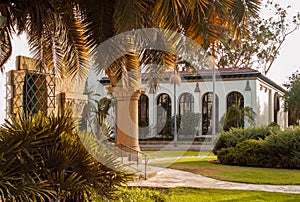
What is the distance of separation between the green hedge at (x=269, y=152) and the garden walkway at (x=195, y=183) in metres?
3.85

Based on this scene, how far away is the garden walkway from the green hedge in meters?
3.85

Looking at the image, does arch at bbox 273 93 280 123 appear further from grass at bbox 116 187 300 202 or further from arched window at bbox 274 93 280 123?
grass at bbox 116 187 300 202

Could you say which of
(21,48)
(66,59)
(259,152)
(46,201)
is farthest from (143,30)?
(259,152)

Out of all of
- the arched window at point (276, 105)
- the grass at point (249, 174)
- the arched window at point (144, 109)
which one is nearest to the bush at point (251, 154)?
the grass at point (249, 174)

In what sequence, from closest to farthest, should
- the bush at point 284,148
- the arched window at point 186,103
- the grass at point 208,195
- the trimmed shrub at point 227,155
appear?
the grass at point 208,195 → the bush at point 284,148 → the trimmed shrub at point 227,155 → the arched window at point 186,103

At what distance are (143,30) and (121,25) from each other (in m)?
0.82

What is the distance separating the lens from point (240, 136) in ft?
62.6

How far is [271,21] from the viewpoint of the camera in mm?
36656

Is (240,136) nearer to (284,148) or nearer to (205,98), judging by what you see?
(284,148)

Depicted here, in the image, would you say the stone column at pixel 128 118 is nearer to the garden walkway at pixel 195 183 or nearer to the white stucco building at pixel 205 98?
the garden walkway at pixel 195 183

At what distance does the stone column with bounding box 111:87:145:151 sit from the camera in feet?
50.8

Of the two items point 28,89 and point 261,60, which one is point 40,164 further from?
point 261,60

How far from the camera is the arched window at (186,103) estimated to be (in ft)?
116

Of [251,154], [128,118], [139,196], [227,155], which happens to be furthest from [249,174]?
[139,196]
